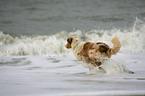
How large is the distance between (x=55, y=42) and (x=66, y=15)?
3.28 feet

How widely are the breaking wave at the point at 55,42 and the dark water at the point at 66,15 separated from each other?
125mm

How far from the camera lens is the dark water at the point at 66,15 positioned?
139 inches

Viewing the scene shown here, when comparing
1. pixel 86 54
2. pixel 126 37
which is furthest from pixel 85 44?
pixel 126 37

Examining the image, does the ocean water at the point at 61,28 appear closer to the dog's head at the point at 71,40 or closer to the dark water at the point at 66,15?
the dark water at the point at 66,15

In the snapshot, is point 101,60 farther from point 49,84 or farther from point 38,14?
point 38,14

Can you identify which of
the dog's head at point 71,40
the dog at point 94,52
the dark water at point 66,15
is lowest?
the dog at point 94,52

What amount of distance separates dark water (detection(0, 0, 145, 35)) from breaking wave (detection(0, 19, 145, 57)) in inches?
4.9

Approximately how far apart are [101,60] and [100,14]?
2779 millimetres

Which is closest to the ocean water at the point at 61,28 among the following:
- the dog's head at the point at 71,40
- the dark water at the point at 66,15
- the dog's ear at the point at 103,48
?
the dark water at the point at 66,15

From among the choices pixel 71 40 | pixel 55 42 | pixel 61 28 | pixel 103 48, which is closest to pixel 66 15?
pixel 61 28

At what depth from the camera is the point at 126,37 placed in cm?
331

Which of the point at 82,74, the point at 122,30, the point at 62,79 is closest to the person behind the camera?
the point at 62,79

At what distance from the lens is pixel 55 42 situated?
3.13m

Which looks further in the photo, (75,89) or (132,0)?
(132,0)
